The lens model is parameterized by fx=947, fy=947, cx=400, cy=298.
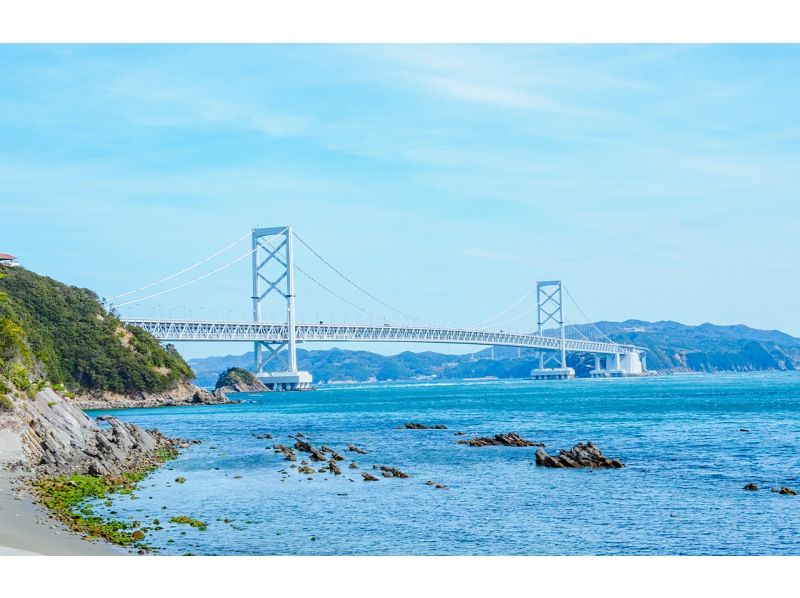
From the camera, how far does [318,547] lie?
13.3 m

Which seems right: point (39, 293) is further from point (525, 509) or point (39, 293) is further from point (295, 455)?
point (525, 509)

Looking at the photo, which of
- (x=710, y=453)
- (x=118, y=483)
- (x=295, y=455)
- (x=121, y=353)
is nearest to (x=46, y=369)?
(x=121, y=353)

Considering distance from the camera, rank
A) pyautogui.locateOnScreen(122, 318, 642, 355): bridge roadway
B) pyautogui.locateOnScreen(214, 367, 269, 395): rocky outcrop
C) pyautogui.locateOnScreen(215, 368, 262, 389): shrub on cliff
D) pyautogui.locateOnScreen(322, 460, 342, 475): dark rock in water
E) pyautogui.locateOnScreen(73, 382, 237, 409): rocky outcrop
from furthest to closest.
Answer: pyautogui.locateOnScreen(215, 368, 262, 389): shrub on cliff
pyautogui.locateOnScreen(214, 367, 269, 395): rocky outcrop
pyautogui.locateOnScreen(122, 318, 642, 355): bridge roadway
pyautogui.locateOnScreen(73, 382, 237, 409): rocky outcrop
pyautogui.locateOnScreen(322, 460, 342, 475): dark rock in water

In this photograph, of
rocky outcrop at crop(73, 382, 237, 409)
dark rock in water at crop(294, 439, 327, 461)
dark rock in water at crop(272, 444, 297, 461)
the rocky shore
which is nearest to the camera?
the rocky shore

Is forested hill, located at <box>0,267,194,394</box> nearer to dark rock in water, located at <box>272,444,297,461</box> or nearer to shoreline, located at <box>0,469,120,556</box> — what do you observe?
dark rock in water, located at <box>272,444,297,461</box>

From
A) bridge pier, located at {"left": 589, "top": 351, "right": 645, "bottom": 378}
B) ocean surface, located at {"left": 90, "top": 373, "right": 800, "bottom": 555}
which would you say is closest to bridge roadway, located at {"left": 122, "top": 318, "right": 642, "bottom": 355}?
bridge pier, located at {"left": 589, "top": 351, "right": 645, "bottom": 378}

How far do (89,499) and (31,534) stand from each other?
446 centimetres

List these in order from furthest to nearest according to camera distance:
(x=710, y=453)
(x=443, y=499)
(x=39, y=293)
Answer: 1. (x=39, y=293)
2. (x=710, y=453)
3. (x=443, y=499)

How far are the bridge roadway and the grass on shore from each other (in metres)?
53.5

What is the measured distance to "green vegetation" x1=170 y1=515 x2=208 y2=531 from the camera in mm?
14525

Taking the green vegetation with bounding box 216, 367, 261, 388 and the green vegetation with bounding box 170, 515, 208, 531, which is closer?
the green vegetation with bounding box 170, 515, 208, 531

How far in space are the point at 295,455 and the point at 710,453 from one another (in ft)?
36.5

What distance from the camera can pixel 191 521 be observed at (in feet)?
48.4

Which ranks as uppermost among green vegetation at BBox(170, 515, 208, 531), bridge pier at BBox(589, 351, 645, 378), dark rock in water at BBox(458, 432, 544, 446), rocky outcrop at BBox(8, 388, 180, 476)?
bridge pier at BBox(589, 351, 645, 378)
